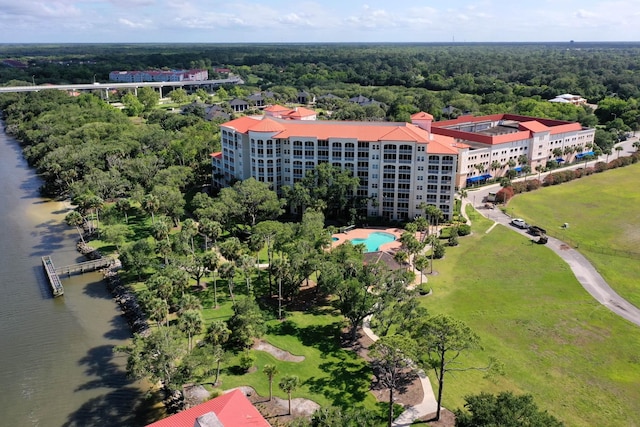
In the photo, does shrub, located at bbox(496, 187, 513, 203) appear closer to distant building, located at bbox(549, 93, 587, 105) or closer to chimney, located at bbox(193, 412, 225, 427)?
chimney, located at bbox(193, 412, 225, 427)

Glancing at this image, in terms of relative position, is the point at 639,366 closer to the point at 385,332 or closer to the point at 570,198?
the point at 385,332

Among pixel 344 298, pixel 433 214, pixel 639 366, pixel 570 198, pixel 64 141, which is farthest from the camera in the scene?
pixel 64 141

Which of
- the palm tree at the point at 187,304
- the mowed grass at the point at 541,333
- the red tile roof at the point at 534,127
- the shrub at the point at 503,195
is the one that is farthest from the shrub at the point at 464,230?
the red tile roof at the point at 534,127

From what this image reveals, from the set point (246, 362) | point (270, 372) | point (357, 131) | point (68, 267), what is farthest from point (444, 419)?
point (357, 131)

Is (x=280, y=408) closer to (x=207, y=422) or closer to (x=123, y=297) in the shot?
(x=207, y=422)

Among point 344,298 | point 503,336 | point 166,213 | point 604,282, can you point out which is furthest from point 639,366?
point 166,213

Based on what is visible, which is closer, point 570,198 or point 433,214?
point 433,214
